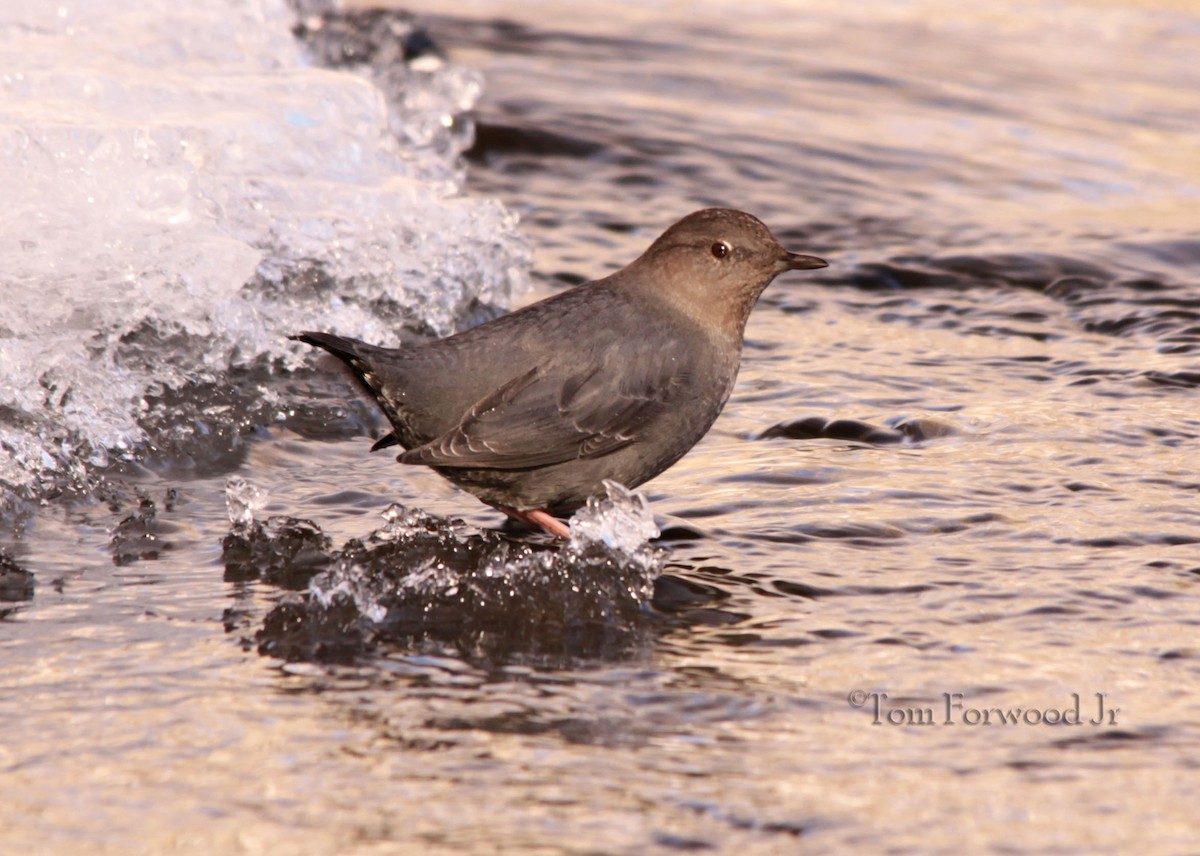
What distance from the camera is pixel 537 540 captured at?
460cm

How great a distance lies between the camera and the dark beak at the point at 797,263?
4715 millimetres

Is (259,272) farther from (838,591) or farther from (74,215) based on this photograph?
(838,591)

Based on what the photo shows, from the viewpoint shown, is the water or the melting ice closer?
the water

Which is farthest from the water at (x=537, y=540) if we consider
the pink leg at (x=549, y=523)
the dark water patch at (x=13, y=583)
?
the pink leg at (x=549, y=523)

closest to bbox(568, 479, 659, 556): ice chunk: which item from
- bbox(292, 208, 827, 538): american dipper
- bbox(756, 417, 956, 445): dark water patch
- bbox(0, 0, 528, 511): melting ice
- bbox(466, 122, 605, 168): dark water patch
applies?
bbox(292, 208, 827, 538): american dipper

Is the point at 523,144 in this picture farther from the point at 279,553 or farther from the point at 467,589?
the point at 467,589

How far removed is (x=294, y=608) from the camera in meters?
3.84

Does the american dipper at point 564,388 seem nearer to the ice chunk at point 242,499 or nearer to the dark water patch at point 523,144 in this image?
the ice chunk at point 242,499

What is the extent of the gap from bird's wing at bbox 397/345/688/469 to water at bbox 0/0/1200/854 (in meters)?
0.29

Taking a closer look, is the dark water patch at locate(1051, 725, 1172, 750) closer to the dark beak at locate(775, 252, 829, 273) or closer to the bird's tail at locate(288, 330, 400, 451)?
the dark beak at locate(775, 252, 829, 273)

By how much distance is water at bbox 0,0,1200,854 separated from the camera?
9.82 ft

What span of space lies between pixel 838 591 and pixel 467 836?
1520mm

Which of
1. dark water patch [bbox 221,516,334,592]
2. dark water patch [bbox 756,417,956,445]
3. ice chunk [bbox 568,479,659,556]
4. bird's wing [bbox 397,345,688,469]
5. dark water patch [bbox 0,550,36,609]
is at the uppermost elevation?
dark water patch [bbox 756,417,956,445]

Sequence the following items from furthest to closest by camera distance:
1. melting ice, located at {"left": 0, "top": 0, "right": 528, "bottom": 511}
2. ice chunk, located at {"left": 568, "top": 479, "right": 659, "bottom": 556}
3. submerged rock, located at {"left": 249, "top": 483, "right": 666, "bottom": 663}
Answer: melting ice, located at {"left": 0, "top": 0, "right": 528, "bottom": 511}
ice chunk, located at {"left": 568, "top": 479, "right": 659, "bottom": 556}
submerged rock, located at {"left": 249, "top": 483, "right": 666, "bottom": 663}
